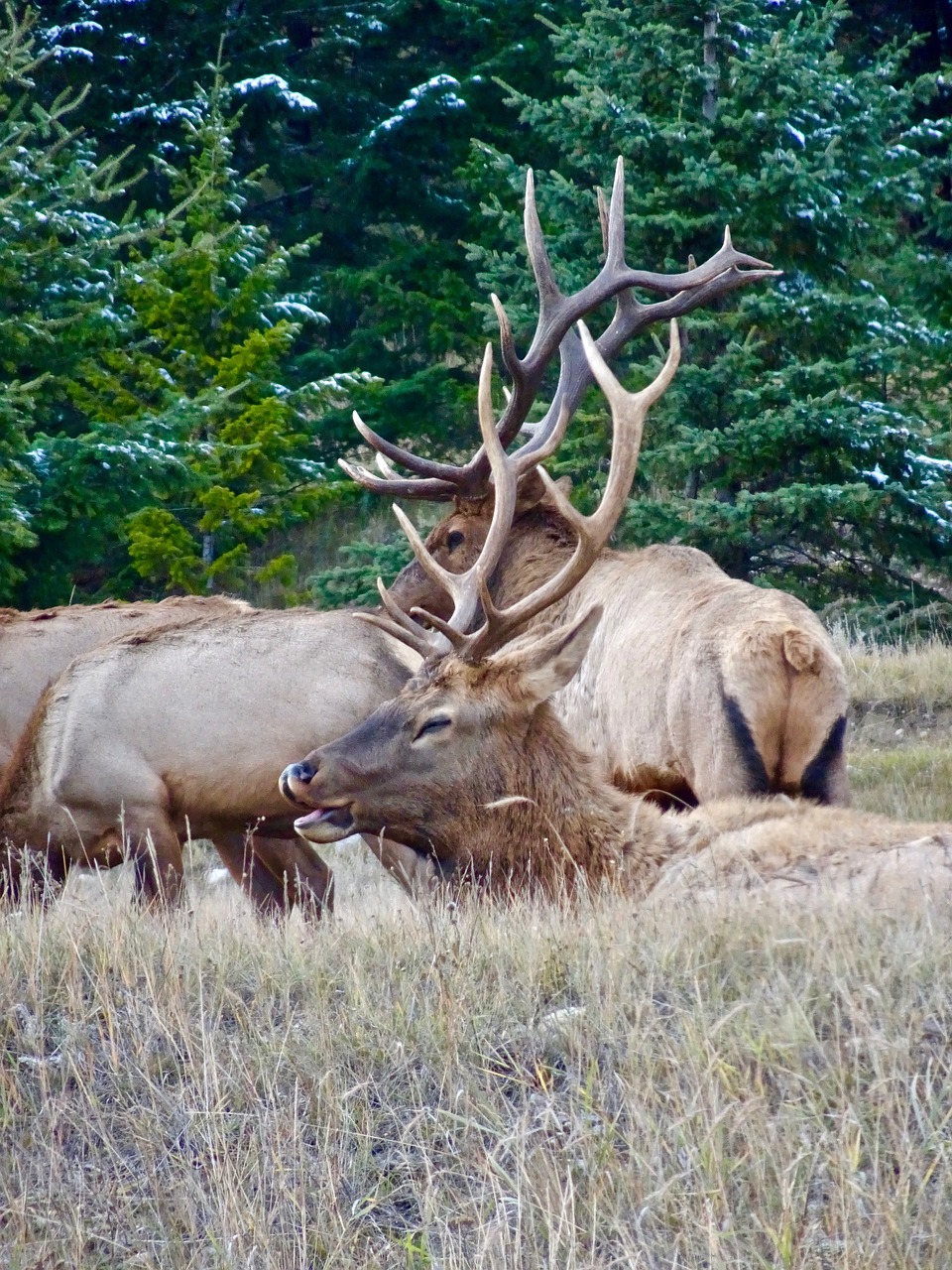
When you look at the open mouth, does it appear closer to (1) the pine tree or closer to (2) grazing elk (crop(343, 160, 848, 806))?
(2) grazing elk (crop(343, 160, 848, 806))

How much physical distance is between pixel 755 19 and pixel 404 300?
220 inches

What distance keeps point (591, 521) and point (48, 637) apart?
3.62 meters

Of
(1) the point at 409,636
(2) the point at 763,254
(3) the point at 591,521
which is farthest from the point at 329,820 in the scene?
(2) the point at 763,254

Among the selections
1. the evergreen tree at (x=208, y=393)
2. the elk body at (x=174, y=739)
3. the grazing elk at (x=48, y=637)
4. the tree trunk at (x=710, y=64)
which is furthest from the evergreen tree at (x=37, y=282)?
the tree trunk at (x=710, y=64)

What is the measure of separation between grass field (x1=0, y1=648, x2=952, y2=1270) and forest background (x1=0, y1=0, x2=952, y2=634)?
6.28 meters

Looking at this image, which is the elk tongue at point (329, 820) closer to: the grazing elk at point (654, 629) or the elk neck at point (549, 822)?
the elk neck at point (549, 822)

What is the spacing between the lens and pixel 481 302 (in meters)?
17.2

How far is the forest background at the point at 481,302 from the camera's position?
11.9 meters

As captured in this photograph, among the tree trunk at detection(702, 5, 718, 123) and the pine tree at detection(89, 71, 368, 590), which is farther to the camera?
the pine tree at detection(89, 71, 368, 590)

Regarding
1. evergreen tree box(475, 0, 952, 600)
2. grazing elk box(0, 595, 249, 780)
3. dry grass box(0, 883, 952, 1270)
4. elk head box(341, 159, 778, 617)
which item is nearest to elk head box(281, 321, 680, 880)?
dry grass box(0, 883, 952, 1270)

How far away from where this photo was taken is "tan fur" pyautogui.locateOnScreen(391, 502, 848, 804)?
630 centimetres

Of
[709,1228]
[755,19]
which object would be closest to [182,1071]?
[709,1228]

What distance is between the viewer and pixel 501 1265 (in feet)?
11.0

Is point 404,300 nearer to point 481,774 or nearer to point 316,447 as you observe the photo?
point 316,447
